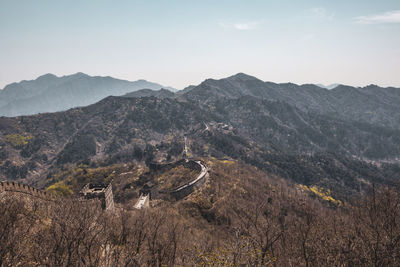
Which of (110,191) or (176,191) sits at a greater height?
(110,191)

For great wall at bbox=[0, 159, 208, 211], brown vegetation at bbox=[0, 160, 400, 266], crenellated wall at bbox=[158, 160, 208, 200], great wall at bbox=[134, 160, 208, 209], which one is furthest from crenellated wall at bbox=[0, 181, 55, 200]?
crenellated wall at bbox=[158, 160, 208, 200]

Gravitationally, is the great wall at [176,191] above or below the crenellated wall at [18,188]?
below

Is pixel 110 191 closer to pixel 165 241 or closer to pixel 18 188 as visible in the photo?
pixel 18 188

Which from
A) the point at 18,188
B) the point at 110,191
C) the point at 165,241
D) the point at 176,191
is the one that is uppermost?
the point at 18,188

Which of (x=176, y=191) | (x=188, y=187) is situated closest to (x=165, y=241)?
(x=176, y=191)

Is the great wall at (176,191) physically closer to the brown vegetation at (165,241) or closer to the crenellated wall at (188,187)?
the crenellated wall at (188,187)

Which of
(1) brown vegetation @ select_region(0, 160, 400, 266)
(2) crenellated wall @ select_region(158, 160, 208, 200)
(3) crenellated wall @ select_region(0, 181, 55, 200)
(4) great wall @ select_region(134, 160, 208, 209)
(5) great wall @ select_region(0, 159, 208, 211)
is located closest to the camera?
(1) brown vegetation @ select_region(0, 160, 400, 266)

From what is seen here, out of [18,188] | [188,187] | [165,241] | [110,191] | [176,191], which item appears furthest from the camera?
[188,187]

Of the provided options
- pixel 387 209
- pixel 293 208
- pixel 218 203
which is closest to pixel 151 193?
pixel 218 203

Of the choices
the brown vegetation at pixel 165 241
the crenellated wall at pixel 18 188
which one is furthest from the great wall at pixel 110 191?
the brown vegetation at pixel 165 241

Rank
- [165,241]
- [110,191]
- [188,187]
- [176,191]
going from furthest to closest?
[188,187], [176,191], [110,191], [165,241]

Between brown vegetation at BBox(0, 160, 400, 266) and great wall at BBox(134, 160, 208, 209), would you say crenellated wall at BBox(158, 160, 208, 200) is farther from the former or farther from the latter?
brown vegetation at BBox(0, 160, 400, 266)
